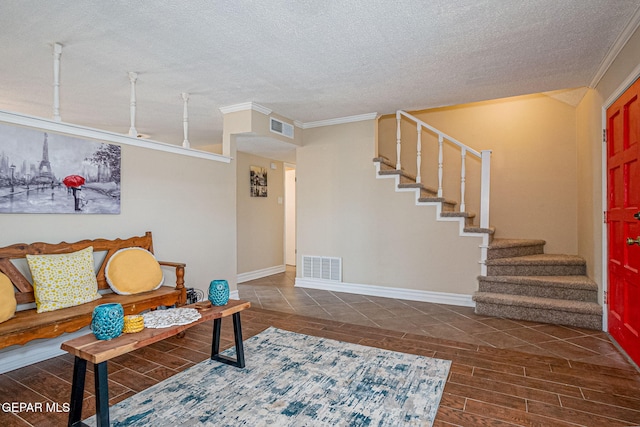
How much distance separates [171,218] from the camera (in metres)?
3.67

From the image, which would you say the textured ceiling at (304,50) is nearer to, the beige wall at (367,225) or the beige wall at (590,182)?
the beige wall at (590,182)

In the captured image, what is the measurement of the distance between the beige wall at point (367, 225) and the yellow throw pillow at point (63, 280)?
9.97ft

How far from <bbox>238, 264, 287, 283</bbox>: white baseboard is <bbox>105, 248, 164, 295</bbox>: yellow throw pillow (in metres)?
2.56

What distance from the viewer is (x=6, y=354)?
7.90 feet

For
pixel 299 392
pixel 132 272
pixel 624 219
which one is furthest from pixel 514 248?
pixel 132 272

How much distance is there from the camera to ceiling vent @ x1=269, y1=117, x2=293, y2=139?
15.1 ft

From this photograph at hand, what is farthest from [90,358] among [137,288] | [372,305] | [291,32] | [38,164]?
[372,305]

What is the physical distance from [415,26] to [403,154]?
3055mm

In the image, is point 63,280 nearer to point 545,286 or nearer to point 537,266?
point 545,286

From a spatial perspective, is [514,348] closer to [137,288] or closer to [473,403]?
[473,403]

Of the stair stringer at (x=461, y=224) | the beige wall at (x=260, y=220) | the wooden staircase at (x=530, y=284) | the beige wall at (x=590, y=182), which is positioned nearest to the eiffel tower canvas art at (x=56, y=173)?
the beige wall at (x=260, y=220)

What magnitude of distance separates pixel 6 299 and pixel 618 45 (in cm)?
478

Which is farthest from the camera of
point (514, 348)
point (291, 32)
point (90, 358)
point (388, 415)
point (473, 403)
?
point (514, 348)

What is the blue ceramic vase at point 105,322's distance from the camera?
1714 millimetres
